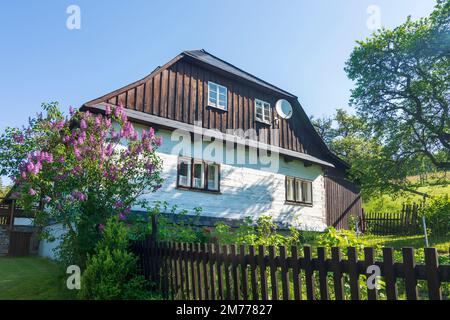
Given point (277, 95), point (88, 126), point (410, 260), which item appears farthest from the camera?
point (277, 95)

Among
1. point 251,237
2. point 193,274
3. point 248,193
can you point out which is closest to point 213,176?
point 248,193

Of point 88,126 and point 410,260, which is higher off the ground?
point 88,126

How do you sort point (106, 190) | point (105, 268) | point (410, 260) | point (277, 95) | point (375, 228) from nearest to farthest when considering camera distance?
point (410, 260) → point (105, 268) → point (106, 190) → point (277, 95) → point (375, 228)

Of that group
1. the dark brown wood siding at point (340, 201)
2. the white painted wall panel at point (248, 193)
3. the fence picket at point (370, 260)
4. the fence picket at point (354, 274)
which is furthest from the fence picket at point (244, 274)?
the dark brown wood siding at point (340, 201)

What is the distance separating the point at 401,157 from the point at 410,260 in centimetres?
1851

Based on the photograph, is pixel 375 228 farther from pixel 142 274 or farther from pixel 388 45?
pixel 142 274

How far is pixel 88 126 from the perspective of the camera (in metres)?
7.70

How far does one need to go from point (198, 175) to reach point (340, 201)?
10132mm

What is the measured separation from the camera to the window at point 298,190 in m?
15.5

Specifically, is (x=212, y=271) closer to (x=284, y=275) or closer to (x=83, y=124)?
(x=284, y=275)

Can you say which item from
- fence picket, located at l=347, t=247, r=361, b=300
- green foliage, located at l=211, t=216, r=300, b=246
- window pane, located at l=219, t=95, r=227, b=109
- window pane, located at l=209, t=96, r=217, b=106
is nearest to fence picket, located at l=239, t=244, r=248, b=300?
fence picket, located at l=347, t=247, r=361, b=300

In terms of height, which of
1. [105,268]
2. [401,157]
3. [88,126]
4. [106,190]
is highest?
[401,157]

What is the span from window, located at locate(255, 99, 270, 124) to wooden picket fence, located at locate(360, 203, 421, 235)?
9.67 meters

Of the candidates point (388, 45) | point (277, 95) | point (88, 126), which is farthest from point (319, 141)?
point (88, 126)
